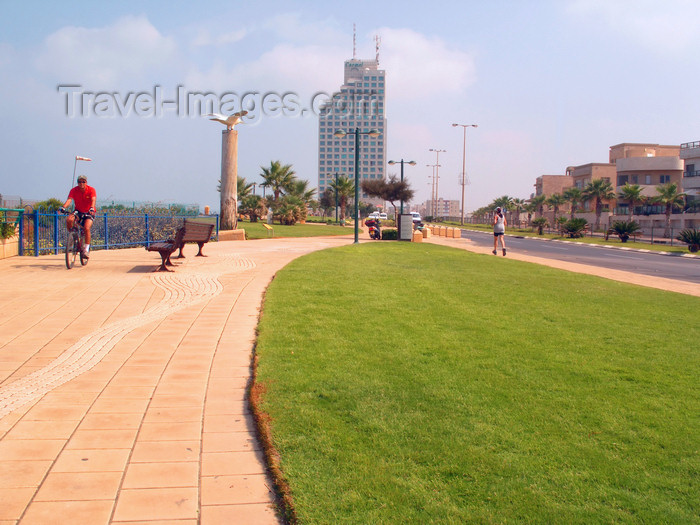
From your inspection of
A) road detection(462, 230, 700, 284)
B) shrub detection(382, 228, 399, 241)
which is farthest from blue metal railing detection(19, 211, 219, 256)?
road detection(462, 230, 700, 284)

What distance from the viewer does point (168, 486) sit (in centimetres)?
339

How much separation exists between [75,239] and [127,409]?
27.6 feet

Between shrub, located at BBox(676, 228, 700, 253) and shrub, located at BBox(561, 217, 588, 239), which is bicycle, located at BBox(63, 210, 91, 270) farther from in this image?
shrub, located at BBox(561, 217, 588, 239)

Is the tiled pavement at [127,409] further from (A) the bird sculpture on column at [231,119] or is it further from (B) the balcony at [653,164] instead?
(B) the balcony at [653,164]

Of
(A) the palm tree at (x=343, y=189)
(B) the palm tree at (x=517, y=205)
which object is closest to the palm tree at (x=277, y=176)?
(A) the palm tree at (x=343, y=189)

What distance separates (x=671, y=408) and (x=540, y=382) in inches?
38.1

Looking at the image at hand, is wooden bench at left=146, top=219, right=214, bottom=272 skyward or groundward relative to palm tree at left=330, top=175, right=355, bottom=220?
groundward

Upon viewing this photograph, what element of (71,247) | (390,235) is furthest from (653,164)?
(71,247)

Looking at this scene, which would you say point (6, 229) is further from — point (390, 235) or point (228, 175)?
point (390, 235)

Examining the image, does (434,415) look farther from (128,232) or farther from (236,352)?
(128,232)

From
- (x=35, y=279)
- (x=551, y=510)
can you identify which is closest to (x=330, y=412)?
(x=551, y=510)

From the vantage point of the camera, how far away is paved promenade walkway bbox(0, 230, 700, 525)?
10.5ft

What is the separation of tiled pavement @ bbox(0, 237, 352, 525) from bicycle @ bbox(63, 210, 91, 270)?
7.65 ft

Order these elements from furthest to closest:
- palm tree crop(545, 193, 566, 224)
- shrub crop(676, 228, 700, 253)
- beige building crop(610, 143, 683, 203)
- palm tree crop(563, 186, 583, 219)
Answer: palm tree crop(545, 193, 566, 224)
palm tree crop(563, 186, 583, 219)
beige building crop(610, 143, 683, 203)
shrub crop(676, 228, 700, 253)
